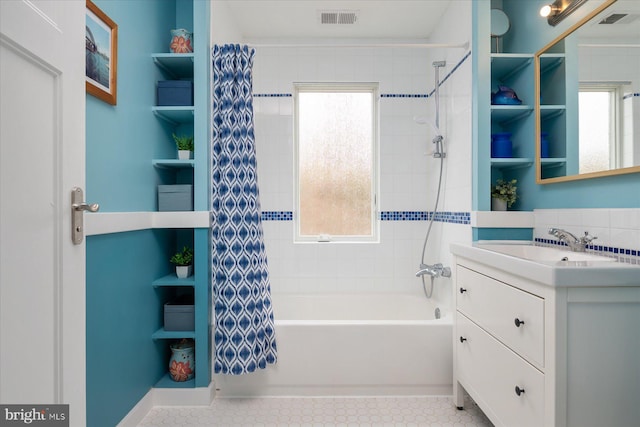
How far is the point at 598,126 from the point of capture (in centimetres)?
175

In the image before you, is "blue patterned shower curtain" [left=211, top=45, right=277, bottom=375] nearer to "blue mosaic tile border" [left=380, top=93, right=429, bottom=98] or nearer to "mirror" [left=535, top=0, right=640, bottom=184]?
"blue mosaic tile border" [left=380, top=93, right=429, bottom=98]

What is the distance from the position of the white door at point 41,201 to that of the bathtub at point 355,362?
52.5 inches

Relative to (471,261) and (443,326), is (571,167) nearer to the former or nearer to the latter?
(471,261)

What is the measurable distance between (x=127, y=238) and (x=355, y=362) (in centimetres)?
138

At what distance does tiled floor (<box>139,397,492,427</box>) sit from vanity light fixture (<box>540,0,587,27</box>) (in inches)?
81.0

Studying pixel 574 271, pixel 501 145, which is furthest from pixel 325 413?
pixel 501 145

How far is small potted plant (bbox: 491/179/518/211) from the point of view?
233 centimetres

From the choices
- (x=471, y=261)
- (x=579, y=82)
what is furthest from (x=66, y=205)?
(x=579, y=82)

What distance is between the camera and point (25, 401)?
2.78 ft

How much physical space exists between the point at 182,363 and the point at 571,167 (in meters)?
2.27

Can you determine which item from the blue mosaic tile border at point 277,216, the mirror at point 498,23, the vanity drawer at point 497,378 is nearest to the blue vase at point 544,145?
the mirror at point 498,23

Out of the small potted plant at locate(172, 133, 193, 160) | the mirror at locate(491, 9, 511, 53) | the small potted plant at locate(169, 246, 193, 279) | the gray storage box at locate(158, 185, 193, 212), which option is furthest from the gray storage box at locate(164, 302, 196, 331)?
the mirror at locate(491, 9, 511, 53)

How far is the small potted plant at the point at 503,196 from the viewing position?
2332mm

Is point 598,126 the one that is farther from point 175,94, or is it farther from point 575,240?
point 175,94
